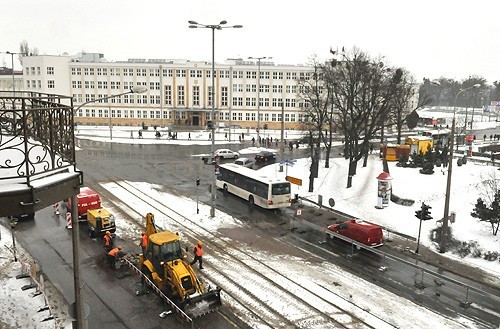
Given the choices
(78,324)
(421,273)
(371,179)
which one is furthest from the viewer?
(371,179)

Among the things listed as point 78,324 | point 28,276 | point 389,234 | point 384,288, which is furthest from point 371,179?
point 78,324

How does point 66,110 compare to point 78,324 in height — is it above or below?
above

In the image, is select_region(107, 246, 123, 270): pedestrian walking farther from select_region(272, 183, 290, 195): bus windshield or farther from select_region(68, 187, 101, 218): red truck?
select_region(272, 183, 290, 195): bus windshield

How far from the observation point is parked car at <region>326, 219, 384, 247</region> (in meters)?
20.4

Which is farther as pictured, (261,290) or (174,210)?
(174,210)

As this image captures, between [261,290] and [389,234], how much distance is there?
10.2 metres

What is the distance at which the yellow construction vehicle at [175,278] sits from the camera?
14.2 m

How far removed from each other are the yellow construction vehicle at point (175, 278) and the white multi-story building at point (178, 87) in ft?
197

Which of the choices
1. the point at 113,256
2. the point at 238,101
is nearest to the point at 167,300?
the point at 113,256

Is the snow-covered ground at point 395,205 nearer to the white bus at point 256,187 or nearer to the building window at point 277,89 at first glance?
the white bus at point 256,187

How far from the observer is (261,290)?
1600 cm

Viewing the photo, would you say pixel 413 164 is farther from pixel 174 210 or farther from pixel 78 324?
pixel 78 324

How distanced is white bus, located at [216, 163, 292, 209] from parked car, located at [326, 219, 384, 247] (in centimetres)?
587

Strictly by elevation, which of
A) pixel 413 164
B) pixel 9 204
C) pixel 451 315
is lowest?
pixel 451 315
